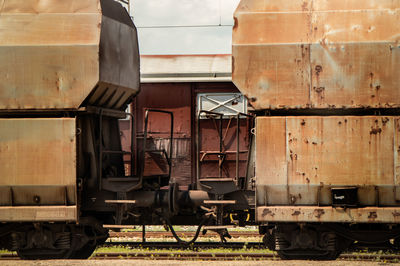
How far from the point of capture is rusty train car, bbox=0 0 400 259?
693 cm

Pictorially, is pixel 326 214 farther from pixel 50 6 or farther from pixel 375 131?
pixel 50 6

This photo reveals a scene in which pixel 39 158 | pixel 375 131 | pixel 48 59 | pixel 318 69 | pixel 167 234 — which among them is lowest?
pixel 167 234

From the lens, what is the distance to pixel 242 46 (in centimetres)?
709

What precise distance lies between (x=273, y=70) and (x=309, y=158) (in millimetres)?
1356

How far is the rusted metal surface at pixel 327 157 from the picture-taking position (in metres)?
6.89

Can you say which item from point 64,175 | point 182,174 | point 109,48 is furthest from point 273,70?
point 182,174

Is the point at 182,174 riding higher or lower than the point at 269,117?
lower

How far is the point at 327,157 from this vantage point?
22.7 feet

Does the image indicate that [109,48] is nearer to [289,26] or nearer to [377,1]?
[289,26]

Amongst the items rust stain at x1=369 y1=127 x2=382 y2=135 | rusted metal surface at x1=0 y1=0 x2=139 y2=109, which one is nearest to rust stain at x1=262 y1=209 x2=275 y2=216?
rust stain at x1=369 y1=127 x2=382 y2=135

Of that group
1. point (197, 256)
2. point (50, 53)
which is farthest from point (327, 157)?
point (50, 53)

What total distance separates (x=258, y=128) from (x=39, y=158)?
3.24 metres

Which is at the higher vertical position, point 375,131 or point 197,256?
point 375,131

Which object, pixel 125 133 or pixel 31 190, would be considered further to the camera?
pixel 125 133
